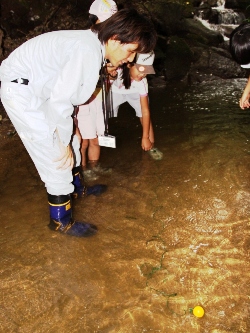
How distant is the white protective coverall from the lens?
6.13ft

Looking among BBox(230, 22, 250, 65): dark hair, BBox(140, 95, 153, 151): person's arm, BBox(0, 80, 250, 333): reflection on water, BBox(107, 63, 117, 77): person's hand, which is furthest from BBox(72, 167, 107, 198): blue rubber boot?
BBox(230, 22, 250, 65): dark hair

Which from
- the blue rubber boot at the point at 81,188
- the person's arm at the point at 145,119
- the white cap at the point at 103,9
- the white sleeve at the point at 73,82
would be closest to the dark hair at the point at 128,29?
the white sleeve at the point at 73,82

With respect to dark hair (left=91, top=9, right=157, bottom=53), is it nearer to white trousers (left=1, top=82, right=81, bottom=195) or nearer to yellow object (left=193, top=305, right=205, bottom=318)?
white trousers (left=1, top=82, right=81, bottom=195)

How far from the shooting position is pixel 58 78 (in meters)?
1.89

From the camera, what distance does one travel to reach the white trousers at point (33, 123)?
2143 millimetres

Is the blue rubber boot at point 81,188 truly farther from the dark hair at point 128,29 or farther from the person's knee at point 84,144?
the dark hair at point 128,29

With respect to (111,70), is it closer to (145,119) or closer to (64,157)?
(145,119)

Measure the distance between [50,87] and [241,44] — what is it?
1.73m

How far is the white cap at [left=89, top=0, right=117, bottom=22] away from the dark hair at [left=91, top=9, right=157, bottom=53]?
3.11ft

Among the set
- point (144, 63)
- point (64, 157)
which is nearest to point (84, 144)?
point (144, 63)

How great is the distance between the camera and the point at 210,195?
10.2 ft

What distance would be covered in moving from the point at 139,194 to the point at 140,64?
53.5 inches

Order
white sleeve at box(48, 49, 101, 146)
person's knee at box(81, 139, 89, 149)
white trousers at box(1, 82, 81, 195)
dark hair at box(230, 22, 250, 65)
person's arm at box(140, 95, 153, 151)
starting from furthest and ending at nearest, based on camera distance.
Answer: person's knee at box(81, 139, 89, 149), person's arm at box(140, 95, 153, 151), dark hair at box(230, 22, 250, 65), white trousers at box(1, 82, 81, 195), white sleeve at box(48, 49, 101, 146)

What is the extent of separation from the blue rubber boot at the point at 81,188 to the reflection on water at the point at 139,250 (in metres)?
0.09
